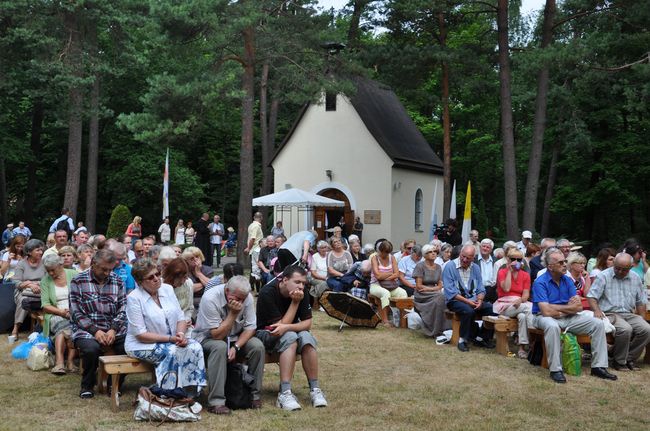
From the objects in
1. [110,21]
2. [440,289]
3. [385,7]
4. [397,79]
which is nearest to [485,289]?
[440,289]

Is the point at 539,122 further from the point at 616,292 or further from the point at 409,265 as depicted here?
the point at 616,292

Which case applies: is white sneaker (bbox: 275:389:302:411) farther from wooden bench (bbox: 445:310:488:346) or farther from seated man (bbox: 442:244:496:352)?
wooden bench (bbox: 445:310:488:346)

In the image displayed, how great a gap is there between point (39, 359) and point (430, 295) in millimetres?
5420

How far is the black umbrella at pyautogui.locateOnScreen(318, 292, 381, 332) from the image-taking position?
1097 cm

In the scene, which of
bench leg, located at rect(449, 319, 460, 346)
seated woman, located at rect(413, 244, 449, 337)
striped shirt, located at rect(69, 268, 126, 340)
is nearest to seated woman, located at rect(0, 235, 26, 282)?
striped shirt, located at rect(69, 268, 126, 340)

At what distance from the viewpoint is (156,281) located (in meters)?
6.29

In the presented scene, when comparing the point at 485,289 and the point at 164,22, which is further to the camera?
the point at 164,22

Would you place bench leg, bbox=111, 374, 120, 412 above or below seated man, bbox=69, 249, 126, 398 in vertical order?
below

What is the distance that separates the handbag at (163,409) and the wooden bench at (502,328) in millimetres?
4537

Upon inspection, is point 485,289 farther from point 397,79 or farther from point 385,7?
point 385,7

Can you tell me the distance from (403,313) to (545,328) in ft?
12.1

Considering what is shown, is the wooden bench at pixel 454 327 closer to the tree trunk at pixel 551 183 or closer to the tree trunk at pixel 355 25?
the tree trunk at pixel 355 25

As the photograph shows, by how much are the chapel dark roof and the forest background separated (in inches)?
59.3

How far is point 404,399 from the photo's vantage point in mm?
6867
